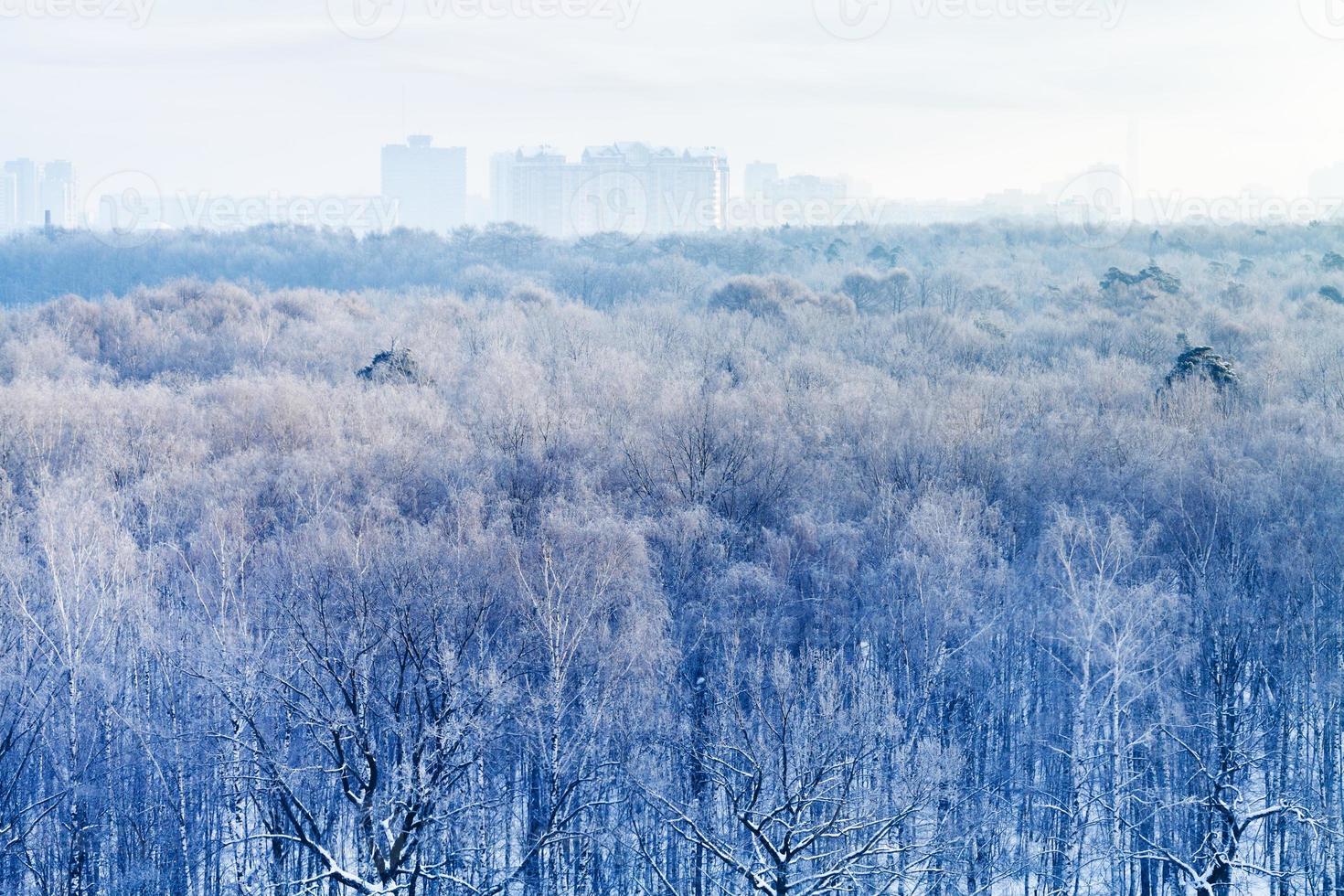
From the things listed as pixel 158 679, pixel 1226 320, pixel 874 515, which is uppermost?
pixel 1226 320

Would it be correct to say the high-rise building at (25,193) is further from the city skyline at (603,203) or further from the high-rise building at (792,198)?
the high-rise building at (792,198)

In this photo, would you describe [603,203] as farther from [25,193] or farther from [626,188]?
[25,193]

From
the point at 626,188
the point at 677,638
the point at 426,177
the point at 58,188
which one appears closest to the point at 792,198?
the point at 626,188

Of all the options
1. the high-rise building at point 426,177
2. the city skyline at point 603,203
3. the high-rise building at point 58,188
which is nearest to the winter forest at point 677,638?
the city skyline at point 603,203

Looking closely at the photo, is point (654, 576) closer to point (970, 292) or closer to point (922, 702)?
point (922, 702)

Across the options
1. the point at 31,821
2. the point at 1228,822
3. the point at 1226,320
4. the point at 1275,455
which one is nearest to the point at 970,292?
the point at 1226,320

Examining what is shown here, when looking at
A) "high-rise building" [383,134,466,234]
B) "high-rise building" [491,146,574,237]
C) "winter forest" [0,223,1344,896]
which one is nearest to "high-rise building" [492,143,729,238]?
"high-rise building" [491,146,574,237]

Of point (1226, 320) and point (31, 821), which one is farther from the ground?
point (1226, 320)
